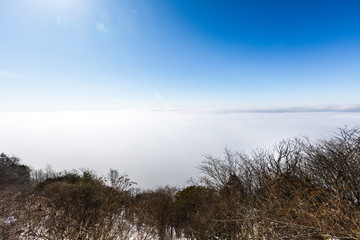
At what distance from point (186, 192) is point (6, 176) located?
2213 centimetres

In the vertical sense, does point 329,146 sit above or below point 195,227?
above

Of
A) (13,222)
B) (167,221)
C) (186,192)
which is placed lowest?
(167,221)

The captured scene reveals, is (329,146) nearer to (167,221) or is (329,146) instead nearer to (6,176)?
(167,221)

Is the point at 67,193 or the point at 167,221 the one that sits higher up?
the point at 67,193

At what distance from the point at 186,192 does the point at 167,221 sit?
2657 mm

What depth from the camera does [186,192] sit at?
1355 cm

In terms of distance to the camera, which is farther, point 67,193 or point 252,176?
point 252,176

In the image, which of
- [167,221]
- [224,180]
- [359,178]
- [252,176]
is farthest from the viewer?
[224,180]

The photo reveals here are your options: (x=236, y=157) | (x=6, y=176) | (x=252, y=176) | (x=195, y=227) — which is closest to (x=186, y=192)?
(x=195, y=227)

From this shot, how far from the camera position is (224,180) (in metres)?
16.2

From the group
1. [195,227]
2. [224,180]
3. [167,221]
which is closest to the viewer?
[195,227]

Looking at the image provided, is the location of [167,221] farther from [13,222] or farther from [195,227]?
[13,222]

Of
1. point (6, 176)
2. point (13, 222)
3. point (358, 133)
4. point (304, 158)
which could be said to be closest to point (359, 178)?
point (304, 158)

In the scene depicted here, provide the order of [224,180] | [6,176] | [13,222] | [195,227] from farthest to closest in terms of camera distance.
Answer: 1. [6,176]
2. [224,180]
3. [195,227]
4. [13,222]
